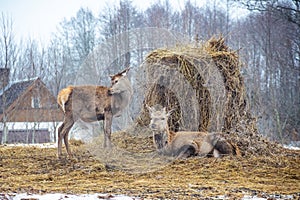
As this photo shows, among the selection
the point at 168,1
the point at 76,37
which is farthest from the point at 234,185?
the point at 76,37

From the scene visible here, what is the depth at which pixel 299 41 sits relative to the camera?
20.6m

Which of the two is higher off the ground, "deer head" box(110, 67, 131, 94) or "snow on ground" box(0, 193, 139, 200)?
"deer head" box(110, 67, 131, 94)

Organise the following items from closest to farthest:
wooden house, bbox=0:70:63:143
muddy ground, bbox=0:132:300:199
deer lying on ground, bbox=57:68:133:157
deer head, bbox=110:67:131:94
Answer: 1. muddy ground, bbox=0:132:300:199
2. deer lying on ground, bbox=57:68:133:157
3. deer head, bbox=110:67:131:94
4. wooden house, bbox=0:70:63:143

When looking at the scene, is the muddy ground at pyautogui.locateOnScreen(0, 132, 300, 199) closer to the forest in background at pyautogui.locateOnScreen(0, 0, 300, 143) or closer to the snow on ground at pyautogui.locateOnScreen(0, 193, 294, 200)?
the snow on ground at pyautogui.locateOnScreen(0, 193, 294, 200)

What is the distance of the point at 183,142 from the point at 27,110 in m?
7.09

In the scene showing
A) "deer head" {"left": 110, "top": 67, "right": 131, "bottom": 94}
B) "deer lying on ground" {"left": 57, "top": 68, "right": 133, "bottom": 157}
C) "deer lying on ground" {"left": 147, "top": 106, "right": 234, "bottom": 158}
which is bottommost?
"deer lying on ground" {"left": 147, "top": 106, "right": 234, "bottom": 158}

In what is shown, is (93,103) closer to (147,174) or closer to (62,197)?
(147,174)

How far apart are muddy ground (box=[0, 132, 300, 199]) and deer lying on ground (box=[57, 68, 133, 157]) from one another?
0.48 m

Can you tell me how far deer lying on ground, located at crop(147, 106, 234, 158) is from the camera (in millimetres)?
7531

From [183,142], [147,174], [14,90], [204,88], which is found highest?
[14,90]

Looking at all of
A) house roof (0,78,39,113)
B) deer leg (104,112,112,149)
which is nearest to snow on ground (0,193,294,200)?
deer leg (104,112,112,149)

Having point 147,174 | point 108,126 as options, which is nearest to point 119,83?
point 108,126

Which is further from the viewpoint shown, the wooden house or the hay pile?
the wooden house

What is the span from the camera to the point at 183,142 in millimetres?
7598
